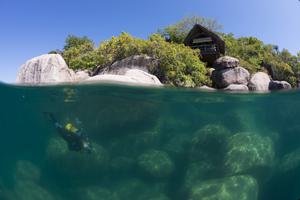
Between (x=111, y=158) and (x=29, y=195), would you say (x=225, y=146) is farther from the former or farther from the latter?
(x=29, y=195)

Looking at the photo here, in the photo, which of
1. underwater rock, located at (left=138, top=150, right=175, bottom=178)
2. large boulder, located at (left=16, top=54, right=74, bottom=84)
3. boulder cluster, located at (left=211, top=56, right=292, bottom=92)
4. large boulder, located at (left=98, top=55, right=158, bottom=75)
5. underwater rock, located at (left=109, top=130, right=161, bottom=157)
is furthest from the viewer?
boulder cluster, located at (left=211, top=56, right=292, bottom=92)

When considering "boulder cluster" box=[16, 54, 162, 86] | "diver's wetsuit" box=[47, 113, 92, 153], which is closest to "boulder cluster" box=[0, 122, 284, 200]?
"diver's wetsuit" box=[47, 113, 92, 153]

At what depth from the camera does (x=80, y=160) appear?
44.1ft

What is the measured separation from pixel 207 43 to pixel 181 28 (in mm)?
12331

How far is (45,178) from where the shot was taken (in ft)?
49.3

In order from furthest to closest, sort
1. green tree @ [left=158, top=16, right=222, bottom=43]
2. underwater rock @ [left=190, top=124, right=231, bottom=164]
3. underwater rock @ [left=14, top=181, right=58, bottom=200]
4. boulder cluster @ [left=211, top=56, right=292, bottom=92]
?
green tree @ [left=158, top=16, right=222, bottom=43], boulder cluster @ [left=211, top=56, right=292, bottom=92], underwater rock @ [left=14, top=181, right=58, bottom=200], underwater rock @ [left=190, top=124, right=231, bottom=164]

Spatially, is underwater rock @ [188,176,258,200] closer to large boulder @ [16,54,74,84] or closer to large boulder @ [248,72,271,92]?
large boulder @ [16,54,74,84]

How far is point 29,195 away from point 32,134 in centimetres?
1027

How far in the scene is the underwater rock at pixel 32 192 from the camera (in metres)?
13.4

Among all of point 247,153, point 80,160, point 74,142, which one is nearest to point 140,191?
point 80,160

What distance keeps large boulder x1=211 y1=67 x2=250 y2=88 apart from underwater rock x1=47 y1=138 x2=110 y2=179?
10015mm

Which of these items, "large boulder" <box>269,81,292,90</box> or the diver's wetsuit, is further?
"large boulder" <box>269,81,292,90</box>

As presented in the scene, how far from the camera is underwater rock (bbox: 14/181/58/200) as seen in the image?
526 inches

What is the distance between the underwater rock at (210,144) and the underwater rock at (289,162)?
14.6ft
